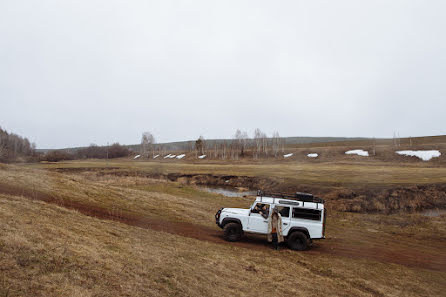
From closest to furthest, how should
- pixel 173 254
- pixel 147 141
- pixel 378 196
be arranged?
1. pixel 173 254
2. pixel 378 196
3. pixel 147 141

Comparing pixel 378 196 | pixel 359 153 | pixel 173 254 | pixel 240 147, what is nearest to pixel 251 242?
pixel 173 254

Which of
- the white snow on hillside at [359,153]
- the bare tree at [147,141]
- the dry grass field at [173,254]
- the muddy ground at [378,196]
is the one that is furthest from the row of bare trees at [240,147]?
the dry grass field at [173,254]

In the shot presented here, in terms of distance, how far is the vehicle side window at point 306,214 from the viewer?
46.0ft

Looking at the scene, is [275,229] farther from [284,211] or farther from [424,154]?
[424,154]

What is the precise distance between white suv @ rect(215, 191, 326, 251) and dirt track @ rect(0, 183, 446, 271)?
745mm

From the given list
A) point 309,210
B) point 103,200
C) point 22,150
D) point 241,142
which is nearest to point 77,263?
point 309,210

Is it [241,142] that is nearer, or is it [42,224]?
[42,224]

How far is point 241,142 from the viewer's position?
135 metres

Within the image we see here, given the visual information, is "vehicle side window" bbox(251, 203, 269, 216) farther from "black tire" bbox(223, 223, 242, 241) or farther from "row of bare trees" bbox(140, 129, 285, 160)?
"row of bare trees" bbox(140, 129, 285, 160)

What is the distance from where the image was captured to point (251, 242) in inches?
580

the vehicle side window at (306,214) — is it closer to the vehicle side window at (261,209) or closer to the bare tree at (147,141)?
the vehicle side window at (261,209)

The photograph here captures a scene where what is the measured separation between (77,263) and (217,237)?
27.9 ft

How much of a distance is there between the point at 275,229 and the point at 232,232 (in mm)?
2274

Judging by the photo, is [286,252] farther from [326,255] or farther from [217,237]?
[217,237]
